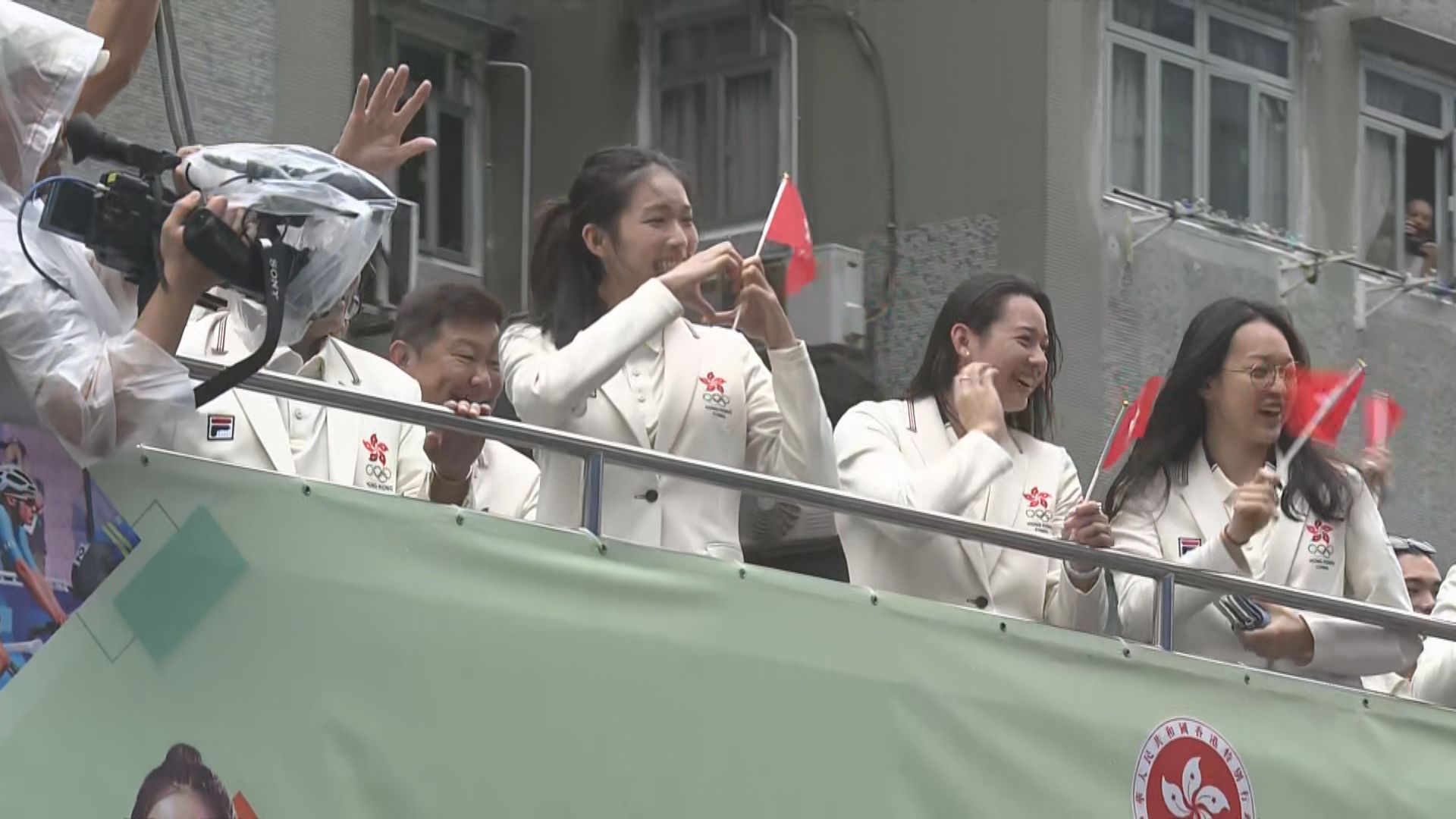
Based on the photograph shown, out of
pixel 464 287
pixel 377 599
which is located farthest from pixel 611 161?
pixel 377 599

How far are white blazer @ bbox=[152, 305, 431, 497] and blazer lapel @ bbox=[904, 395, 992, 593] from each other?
44.8 inches

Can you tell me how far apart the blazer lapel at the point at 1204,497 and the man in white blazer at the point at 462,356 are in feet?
5.23

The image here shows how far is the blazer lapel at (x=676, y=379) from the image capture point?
5.46 m

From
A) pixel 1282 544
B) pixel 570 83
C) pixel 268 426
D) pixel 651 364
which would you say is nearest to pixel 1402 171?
pixel 570 83

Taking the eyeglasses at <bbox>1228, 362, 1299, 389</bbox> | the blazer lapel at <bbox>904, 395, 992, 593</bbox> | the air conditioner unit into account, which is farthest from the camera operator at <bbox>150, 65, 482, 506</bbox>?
the air conditioner unit

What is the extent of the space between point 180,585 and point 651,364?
4.87 feet

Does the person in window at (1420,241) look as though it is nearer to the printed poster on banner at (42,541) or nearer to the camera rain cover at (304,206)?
the camera rain cover at (304,206)

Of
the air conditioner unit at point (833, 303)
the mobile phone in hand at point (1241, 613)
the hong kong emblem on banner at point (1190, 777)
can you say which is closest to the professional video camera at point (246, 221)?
the hong kong emblem on banner at point (1190, 777)

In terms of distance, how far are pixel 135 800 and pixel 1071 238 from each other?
35.8ft

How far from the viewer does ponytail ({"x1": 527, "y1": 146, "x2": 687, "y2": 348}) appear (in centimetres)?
568

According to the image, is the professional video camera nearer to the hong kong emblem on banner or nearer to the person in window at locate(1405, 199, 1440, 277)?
the hong kong emblem on banner

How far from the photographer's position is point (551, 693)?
4.76 meters

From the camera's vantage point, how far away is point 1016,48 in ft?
48.0

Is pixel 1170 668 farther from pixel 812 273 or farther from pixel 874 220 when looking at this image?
pixel 874 220
